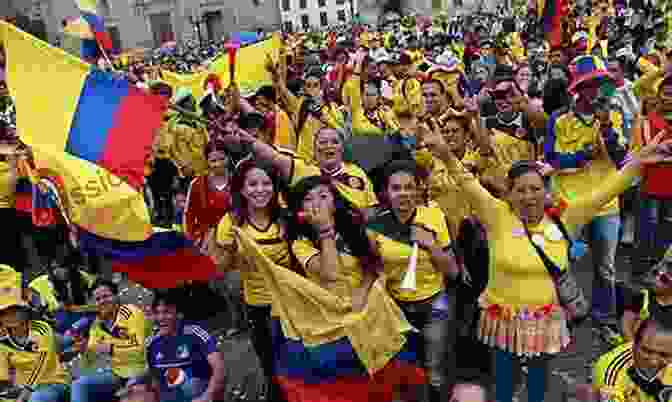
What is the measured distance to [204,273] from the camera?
13.0 feet

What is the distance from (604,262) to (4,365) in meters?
4.10

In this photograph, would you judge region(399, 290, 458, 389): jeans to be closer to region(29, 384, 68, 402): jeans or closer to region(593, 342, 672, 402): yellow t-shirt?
region(593, 342, 672, 402): yellow t-shirt

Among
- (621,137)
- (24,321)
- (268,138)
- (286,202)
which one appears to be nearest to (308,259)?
(286,202)

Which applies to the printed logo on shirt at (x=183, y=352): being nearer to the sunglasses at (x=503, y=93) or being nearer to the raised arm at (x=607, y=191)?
the raised arm at (x=607, y=191)

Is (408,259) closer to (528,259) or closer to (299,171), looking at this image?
(528,259)

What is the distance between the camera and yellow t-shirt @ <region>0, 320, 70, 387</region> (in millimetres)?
3951

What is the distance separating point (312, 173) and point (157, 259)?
110 centimetres

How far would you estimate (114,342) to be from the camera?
429 centimetres

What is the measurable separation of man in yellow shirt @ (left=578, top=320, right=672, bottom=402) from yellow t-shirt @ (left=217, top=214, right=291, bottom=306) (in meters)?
1.72

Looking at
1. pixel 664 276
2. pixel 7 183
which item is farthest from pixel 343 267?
pixel 7 183

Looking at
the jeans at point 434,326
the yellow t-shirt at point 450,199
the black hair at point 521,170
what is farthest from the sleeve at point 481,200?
the yellow t-shirt at point 450,199

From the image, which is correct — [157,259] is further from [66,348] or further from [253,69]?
[253,69]

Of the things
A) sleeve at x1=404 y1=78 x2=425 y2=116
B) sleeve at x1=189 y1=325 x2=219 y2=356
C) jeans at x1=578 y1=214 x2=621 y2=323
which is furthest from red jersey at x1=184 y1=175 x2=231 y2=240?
sleeve at x1=404 y1=78 x2=425 y2=116

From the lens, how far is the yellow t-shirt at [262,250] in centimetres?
364
